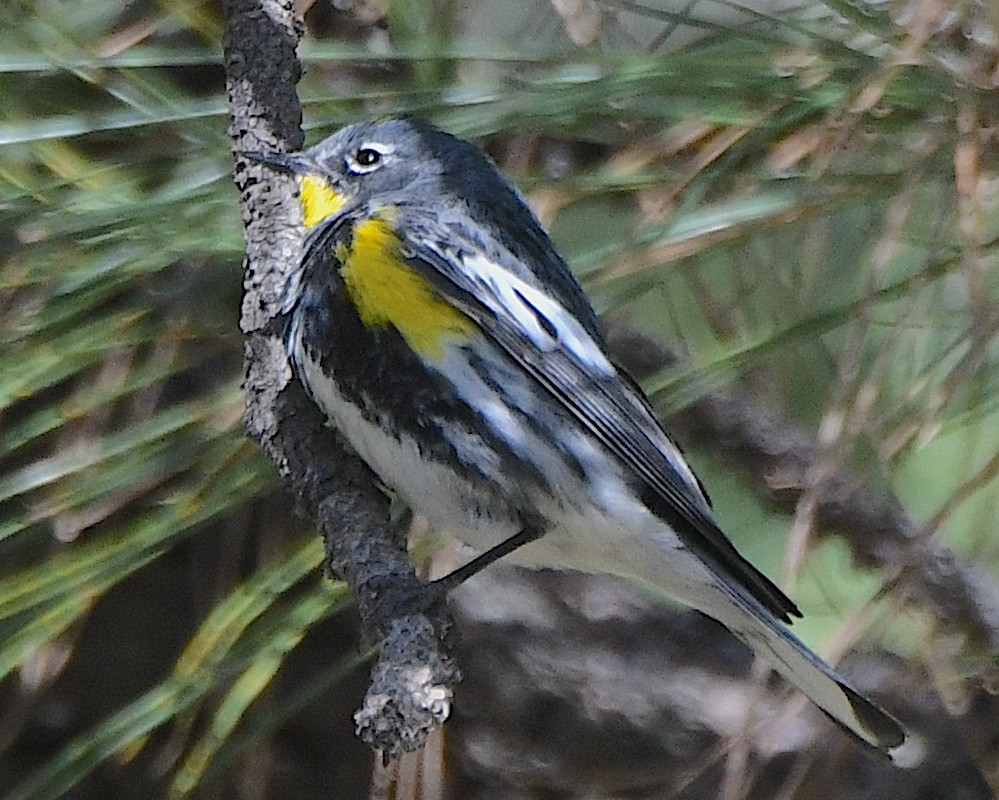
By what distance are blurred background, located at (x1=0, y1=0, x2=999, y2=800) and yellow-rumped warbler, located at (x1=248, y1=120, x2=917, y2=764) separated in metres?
0.05

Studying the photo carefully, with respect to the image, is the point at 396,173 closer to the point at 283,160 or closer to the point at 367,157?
the point at 367,157

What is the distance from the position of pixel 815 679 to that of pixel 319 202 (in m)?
0.51

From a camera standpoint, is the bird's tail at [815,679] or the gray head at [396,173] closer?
the bird's tail at [815,679]

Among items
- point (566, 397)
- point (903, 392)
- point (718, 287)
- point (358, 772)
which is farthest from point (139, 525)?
point (718, 287)

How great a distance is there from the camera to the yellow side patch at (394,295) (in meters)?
0.97

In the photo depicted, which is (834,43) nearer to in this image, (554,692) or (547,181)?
(547,181)

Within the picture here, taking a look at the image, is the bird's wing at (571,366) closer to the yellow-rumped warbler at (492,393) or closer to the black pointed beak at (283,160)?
the yellow-rumped warbler at (492,393)

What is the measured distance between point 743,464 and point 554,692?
366 millimetres

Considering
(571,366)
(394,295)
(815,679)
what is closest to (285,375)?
(394,295)

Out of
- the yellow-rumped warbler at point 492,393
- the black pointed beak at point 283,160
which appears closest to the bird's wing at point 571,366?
the yellow-rumped warbler at point 492,393

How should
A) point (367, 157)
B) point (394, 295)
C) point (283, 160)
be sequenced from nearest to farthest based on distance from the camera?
point (283, 160)
point (394, 295)
point (367, 157)

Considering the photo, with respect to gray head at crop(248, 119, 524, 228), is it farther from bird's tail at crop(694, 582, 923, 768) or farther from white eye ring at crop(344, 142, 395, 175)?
bird's tail at crop(694, 582, 923, 768)

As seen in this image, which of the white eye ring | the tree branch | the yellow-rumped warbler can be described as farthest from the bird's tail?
the white eye ring

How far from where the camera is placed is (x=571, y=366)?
3.37 feet
